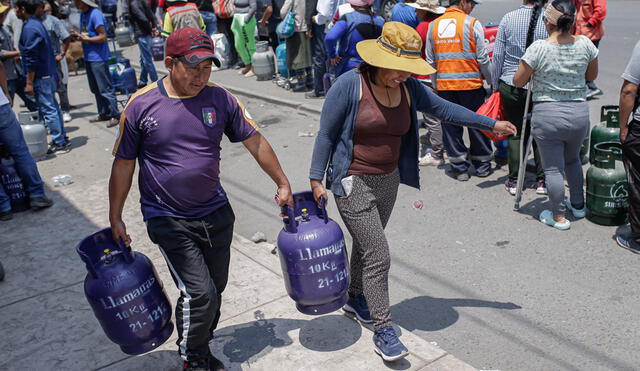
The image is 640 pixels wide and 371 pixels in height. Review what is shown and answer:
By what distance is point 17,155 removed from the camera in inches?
273

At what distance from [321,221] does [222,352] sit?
1.08m

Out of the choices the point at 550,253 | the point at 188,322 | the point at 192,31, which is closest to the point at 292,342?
the point at 188,322

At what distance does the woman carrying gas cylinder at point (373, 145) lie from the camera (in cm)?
372

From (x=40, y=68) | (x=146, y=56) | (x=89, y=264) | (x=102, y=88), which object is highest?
(x=40, y=68)

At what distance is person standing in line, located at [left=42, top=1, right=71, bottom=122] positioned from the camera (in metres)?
10.2

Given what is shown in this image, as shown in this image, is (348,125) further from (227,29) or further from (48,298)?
(227,29)

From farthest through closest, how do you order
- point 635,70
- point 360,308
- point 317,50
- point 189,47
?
point 317,50 < point 635,70 < point 360,308 < point 189,47

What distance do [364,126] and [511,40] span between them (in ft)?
10.0

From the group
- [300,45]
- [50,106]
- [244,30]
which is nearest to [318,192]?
[50,106]

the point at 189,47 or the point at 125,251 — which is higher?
the point at 189,47

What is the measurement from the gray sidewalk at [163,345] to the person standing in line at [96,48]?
4036 millimetres

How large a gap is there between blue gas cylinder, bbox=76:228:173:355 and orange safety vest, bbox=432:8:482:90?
4.27 metres

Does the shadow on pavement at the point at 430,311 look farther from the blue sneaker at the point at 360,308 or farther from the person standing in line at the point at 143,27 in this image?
the person standing in line at the point at 143,27

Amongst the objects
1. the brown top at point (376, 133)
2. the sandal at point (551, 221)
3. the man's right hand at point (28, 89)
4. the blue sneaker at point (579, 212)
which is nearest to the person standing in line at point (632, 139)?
the sandal at point (551, 221)
